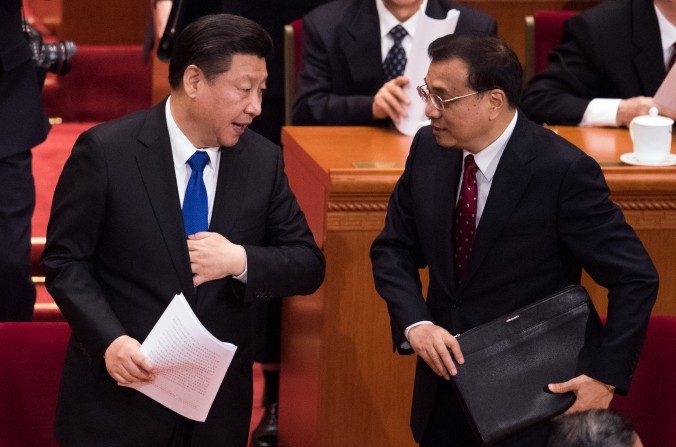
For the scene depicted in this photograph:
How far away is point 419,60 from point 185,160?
3.63 ft

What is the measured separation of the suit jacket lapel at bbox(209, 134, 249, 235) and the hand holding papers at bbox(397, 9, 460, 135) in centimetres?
100

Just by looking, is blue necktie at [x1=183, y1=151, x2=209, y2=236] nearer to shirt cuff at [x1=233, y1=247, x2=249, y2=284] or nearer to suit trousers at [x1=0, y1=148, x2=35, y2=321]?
shirt cuff at [x1=233, y1=247, x2=249, y2=284]

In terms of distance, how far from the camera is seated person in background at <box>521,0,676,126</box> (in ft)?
12.6

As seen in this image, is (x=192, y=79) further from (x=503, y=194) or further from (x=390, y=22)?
(x=390, y=22)

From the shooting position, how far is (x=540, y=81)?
398cm

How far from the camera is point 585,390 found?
2408mm

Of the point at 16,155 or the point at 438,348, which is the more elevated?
the point at 438,348

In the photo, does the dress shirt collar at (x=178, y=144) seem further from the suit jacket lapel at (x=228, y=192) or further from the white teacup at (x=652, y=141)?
the white teacup at (x=652, y=141)

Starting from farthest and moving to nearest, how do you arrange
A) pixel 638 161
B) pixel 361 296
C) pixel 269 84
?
pixel 269 84 → pixel 638 161 → pixel 361 296

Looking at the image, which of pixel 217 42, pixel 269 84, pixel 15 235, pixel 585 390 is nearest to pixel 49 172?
pixel 269 84

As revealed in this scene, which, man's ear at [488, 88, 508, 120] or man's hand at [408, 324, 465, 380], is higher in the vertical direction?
man's ear at [488, 88, 508, 120]

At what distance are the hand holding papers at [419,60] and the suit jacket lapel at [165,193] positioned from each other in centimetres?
110

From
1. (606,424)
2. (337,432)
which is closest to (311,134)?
(337,432)

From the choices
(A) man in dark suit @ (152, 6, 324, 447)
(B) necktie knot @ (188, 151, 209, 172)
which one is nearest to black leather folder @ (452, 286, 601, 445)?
(B) necktie knot @ (188, 151, 209, 172)
